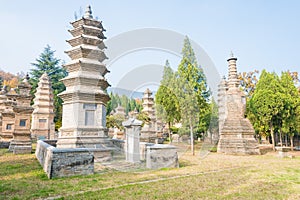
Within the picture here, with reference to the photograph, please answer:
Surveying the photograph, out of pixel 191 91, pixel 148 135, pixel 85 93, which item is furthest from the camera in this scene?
pixel 148 135

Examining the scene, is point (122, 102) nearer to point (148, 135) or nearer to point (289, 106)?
point (148, 135)

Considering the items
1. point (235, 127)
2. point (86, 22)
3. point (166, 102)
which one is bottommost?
point (235, 127)

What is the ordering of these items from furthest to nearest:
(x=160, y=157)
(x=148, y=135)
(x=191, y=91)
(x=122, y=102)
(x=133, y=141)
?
1. (x=122, y=102)
2. (x=148, y=135)
3. (x=191, y=91)
4. (x=133, y=141)
5. (x=160, y=157)

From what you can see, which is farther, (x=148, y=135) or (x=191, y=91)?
(x=148, y=135)

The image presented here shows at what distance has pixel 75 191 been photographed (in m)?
6.37

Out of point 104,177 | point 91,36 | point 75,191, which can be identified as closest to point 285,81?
point 91,36

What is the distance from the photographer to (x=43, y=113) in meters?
28.3

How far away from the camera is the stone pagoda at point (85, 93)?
11836 millimetres

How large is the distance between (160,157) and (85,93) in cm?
561

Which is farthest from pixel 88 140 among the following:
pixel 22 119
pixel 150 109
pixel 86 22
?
pixel 150 109

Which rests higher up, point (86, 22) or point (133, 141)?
point (86, 22)

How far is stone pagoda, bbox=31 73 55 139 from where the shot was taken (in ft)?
91.3

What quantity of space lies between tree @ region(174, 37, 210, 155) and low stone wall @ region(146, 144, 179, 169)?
308 inches

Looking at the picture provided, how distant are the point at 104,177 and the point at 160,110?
1677 cm
